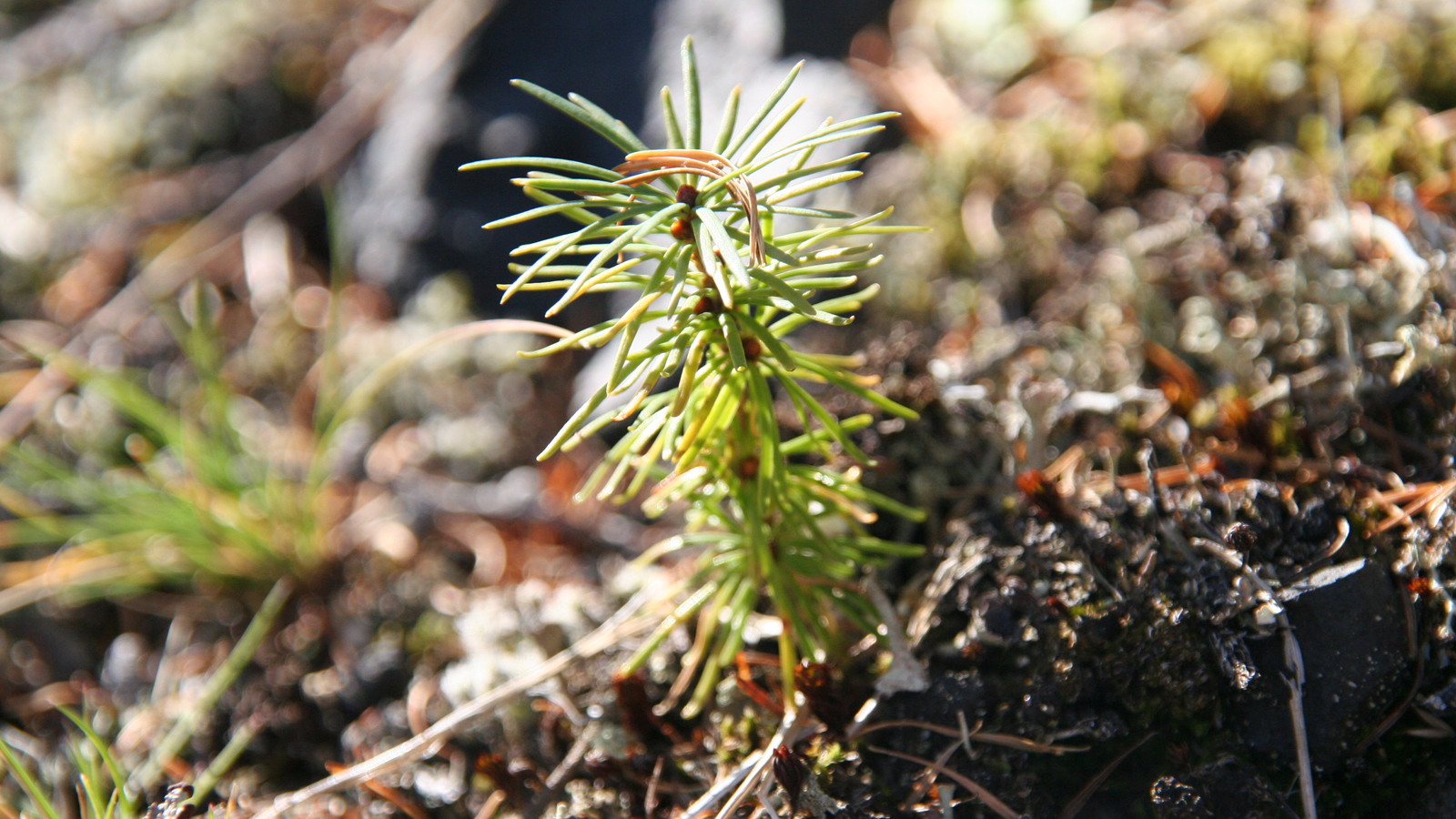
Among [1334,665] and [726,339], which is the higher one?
[726,339]

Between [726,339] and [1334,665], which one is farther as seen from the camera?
[1334,665]

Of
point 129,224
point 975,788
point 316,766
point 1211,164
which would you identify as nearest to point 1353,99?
point 1211,164

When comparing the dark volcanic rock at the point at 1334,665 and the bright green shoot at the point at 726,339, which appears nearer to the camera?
the bright green shoot at the point at 726,339

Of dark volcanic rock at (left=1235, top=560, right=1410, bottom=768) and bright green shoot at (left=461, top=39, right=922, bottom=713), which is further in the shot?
dark volcanic rock at (left=1235, top=560, right=1410, bottom=768)

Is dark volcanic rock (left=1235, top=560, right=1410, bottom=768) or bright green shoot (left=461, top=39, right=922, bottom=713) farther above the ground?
bright green shoot (left=461, top=39, right=922, bottom=713)
